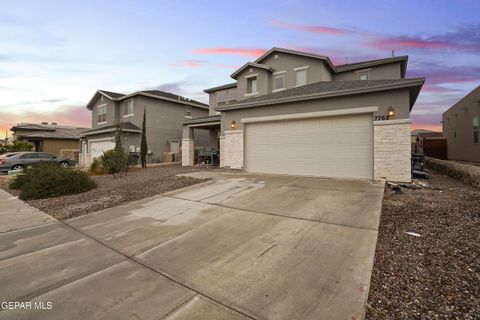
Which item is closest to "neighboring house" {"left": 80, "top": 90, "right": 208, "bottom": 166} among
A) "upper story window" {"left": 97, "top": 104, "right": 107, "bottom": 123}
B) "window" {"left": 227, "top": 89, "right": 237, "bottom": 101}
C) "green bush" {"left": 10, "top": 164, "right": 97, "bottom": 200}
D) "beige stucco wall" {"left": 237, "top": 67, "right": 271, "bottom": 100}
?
"upper story window" {"left": 97, "top": 104, "right": 107, "bottom": 123}

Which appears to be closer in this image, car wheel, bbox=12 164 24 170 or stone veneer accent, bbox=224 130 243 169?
stone veneer accent, bbox=224 130 243 169

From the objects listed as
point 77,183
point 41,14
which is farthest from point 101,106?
point 77,183

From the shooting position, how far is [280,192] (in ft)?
25.3

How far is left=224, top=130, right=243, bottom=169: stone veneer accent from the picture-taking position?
44.1 feet

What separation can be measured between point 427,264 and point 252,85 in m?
17.7

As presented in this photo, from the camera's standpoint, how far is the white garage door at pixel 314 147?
994 centimetres

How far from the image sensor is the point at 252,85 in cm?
1939

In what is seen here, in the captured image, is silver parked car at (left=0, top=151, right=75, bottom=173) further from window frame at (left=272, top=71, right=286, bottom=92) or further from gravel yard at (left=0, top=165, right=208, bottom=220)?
window frame at (left=272, top=71, right=286, bottom=92)

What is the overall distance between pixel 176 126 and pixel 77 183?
15992 mm

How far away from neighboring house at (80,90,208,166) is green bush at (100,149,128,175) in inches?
262

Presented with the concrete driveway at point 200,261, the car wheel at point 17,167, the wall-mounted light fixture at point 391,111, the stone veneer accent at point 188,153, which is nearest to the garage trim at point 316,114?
the wall-mounted light fixture at point 391,111

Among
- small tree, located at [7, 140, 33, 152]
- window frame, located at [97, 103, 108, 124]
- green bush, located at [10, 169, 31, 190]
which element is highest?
window frame, located at [97, 103, 108, 124]

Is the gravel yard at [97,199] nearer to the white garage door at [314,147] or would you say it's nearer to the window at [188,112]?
the white garage door at [314,147]

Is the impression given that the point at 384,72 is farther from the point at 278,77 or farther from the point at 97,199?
the point at 97,199
